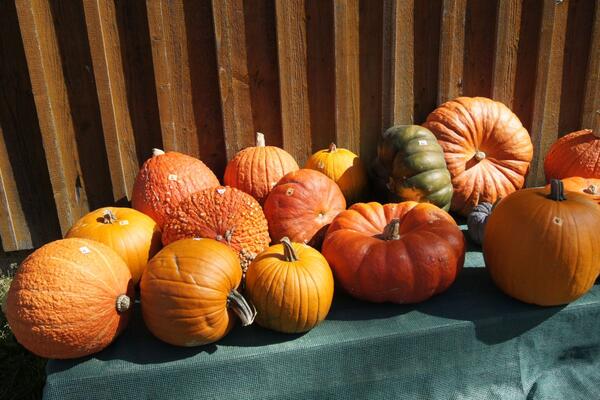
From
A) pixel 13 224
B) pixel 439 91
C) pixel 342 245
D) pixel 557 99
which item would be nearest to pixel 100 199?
pixel 13 224

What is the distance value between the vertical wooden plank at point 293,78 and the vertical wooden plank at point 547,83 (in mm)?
1701

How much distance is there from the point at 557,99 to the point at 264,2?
225 centimetres

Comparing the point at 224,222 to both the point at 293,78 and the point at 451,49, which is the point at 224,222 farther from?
the point at 451,49

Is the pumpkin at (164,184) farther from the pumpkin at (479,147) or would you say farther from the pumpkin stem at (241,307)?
the pumpkin at (479,147)

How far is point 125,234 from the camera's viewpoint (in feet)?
7.98

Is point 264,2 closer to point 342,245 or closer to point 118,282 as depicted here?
point 342,245

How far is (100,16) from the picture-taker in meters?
2.81

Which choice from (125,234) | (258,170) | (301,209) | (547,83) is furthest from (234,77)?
(547,83)

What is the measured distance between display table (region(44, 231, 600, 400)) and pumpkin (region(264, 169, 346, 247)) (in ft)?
1.52

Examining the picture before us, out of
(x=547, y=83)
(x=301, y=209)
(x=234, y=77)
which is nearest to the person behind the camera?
(x=301, y=209)

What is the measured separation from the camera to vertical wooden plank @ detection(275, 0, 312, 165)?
9.89 feet

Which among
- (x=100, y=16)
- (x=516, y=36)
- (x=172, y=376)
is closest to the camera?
(x=172, y=376)

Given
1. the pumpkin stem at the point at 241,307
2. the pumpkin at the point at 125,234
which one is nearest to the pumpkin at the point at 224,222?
the pumpkin at the point at 125,234

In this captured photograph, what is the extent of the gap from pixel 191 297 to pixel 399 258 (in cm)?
94
